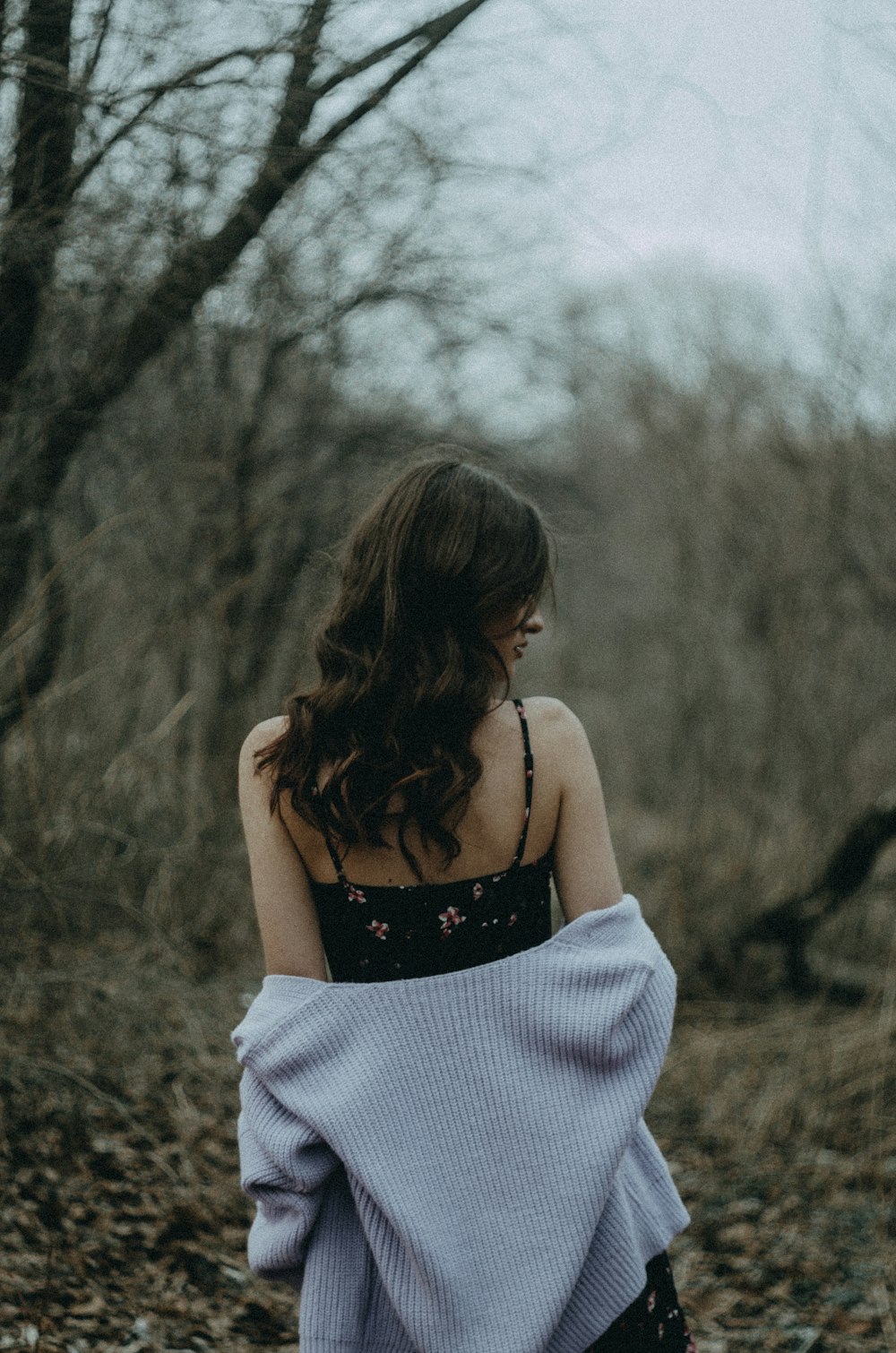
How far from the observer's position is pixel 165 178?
131 inches

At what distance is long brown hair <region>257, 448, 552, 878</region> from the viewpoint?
5.66ft

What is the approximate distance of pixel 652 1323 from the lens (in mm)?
1764

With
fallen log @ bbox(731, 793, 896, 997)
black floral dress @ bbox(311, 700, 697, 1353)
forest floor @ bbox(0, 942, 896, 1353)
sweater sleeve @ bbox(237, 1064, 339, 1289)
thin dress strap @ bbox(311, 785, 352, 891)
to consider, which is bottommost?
forest floor @ bbox(0, 942, 896, 1353)

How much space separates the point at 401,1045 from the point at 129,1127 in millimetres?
2469

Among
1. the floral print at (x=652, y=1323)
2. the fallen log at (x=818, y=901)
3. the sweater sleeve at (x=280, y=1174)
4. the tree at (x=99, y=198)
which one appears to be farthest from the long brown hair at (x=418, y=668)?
the fallen log at (x=818, y=901)

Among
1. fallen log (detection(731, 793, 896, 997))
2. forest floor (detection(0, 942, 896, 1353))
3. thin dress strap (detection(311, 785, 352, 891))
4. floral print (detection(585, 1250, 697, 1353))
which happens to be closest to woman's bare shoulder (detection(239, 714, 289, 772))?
thin dress strap (detection(311, 785, 352, 891))

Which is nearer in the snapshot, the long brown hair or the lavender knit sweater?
the lavender knit sweater

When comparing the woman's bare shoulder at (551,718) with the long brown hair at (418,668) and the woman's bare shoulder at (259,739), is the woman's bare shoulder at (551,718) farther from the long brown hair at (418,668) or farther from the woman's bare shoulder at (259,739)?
the woman's bare shoulder at (259,739)

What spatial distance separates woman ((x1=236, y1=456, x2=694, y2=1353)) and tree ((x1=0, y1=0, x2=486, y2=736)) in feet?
5.26

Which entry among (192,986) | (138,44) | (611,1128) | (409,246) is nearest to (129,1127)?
(192,986)

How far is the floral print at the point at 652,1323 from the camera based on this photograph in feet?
5.70

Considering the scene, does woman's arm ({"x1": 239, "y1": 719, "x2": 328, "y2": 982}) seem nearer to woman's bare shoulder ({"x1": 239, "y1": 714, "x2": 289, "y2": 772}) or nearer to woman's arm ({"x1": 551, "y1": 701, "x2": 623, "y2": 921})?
woman's bare shoulder ({"x1": 239, "y1": 714, "x2": 289, "y2": 772})

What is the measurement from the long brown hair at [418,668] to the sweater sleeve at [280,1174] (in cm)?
40

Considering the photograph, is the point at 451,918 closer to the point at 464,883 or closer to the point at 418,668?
the point at 464,883
